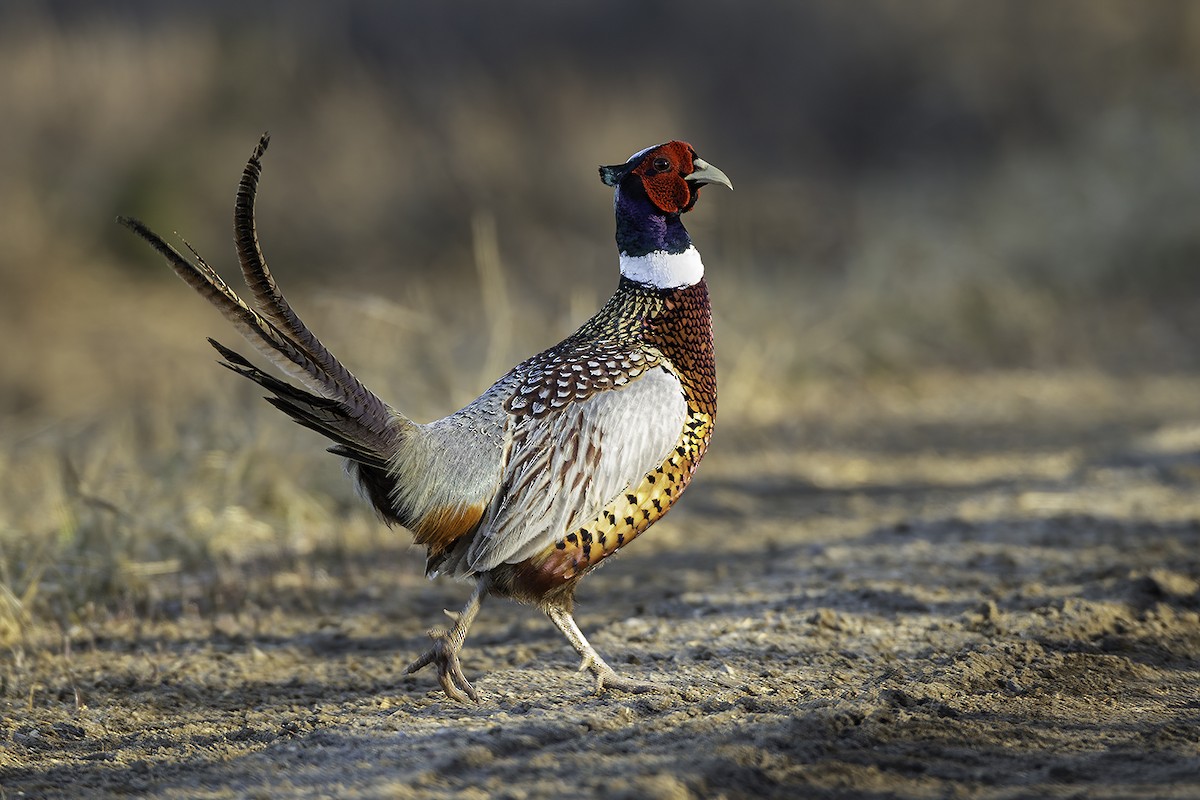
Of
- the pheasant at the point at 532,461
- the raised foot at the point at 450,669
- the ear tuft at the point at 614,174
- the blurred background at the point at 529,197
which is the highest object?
the blurred background at the point at 529,197

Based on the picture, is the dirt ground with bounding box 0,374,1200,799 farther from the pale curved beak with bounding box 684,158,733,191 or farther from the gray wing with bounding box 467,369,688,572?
the pale curved beak with bounding box 684,158,733,191

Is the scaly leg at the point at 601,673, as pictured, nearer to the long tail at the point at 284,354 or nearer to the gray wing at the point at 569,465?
the gray wing at the point at 569,465

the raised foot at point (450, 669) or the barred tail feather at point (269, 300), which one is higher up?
the barred tail feather at point (269, 300)

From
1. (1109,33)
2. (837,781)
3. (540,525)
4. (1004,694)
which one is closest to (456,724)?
(540,525)

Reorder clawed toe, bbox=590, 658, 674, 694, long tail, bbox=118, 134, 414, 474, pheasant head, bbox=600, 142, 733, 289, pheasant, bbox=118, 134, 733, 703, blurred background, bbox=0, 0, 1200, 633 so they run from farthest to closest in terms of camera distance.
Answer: blurred background, bbox=0, 0, 1200, 633
pheasant head, bbox=600, 142, 733, 289
clawed toe, bbox=590, 658, 674, 694
pheasant, bbox=118, 134, 733, 703
long tail, bbox=118, 134, 414, 474

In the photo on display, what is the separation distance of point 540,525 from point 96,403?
6048mm

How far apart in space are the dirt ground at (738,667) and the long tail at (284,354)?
0.80 metres

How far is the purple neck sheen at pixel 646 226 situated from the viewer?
429 centimetres

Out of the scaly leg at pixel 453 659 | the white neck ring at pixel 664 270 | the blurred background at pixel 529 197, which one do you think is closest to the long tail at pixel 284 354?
the scaly leg at pixel 453 659

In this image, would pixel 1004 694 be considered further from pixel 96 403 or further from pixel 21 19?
pixel 21 19

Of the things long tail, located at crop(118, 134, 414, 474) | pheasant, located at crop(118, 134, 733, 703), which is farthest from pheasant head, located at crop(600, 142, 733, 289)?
long tail, located at crop(118, 134, 414, 474)

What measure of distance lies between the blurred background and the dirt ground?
894 mm

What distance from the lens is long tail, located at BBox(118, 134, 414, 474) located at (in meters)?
3.57

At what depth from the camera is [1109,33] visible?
15602 mm
